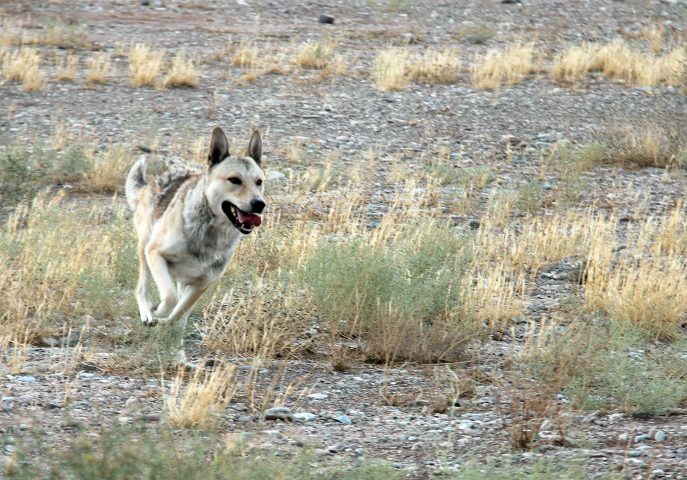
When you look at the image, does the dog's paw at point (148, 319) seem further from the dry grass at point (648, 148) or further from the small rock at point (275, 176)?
the dry grass at point (648, 148)

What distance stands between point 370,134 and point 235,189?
29.5 feet

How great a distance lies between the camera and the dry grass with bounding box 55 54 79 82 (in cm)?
1852

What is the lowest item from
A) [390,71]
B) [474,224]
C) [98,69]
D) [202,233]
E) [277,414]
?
[474,224]

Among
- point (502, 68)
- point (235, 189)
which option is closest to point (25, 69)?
point (502, 68)

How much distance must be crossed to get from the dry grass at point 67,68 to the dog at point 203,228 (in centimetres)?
1110

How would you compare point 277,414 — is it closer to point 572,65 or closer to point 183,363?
point 183,363

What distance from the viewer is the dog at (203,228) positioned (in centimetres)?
776

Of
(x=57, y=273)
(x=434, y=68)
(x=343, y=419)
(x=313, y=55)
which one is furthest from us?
(x=313, y=55)

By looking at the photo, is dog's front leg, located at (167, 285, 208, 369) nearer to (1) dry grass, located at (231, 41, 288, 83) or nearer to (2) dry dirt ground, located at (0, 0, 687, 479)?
(2) dry dirt ground, located at (0, 0, 687, 479)

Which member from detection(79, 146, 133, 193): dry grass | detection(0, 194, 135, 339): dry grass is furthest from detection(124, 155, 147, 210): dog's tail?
detection(79, 146, 133, 193): dry grass

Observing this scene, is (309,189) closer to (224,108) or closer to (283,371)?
(224,108)

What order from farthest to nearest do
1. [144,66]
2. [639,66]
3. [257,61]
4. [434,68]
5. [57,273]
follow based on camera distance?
[639,66] < [257,61] < [434,68] < [144,66] < [57,273]

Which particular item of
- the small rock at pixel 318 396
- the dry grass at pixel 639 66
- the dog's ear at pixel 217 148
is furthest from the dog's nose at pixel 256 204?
the dry grass at pixel 639 66

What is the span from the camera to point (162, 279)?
7.75 meters
